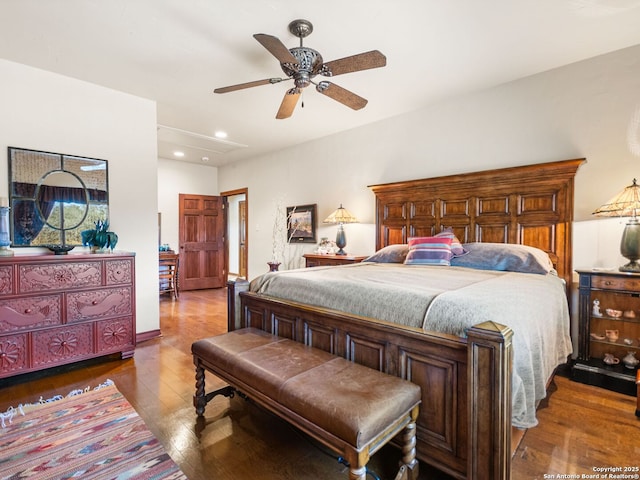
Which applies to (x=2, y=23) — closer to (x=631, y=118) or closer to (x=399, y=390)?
(x=399, y=390)

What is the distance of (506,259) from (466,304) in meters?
1.60

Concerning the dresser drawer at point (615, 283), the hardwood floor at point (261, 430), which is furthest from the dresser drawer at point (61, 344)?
the dresser drawer at point (615, 283)

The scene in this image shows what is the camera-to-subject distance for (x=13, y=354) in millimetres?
2459

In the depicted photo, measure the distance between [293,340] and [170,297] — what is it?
4637 mm

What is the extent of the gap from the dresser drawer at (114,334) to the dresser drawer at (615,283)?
4058 millimetres

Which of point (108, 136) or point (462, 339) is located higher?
→ point (108, 136)

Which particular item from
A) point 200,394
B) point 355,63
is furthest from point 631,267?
point 200,394

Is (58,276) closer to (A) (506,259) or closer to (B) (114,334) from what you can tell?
(B) (114,334)

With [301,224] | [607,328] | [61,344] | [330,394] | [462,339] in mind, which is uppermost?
[301,224]

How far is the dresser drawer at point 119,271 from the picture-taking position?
2928mm

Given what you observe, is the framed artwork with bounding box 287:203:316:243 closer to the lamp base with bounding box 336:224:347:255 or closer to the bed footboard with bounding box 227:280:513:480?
the lamp base with bounding box 336:224:347:255

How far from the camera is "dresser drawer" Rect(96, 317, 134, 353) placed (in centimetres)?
289

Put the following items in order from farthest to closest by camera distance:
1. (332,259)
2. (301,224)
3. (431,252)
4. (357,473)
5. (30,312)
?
1. (301,224)
2. (332,259)
3. (431,252)
4. (30,312)
5. (357,473)

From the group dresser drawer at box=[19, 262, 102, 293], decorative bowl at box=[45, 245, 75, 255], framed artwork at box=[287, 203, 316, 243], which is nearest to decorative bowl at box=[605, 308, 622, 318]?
framed artwork at box=[287, 203, 316, 243]
